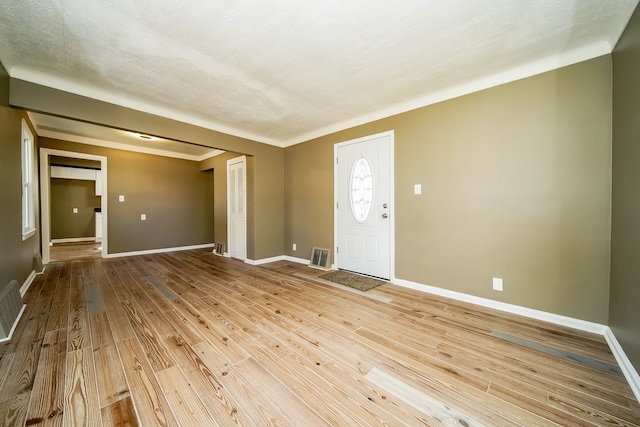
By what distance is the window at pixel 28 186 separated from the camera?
3.18 metres

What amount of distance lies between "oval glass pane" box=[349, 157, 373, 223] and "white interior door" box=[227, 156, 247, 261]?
231 centimetres

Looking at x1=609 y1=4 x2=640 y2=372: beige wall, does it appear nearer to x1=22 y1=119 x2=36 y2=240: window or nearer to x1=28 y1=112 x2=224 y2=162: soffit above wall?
x1=28 y1=112 x2=224 y2=162: soffit above wall

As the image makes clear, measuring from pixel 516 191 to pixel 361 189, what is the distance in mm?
1894

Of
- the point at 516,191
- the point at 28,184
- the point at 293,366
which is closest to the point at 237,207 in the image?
the point at 28,184

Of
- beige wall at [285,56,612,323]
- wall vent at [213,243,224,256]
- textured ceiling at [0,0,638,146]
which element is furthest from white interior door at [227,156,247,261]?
beige wall at [285,56,612,323]

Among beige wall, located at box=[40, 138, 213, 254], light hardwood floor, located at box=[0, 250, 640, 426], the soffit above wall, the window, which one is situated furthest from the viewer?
beige wall, located at box=[40, 138, 213, 254]

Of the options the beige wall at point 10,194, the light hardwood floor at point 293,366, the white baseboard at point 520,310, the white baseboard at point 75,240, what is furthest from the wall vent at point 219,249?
the white baseboard at point 75,240

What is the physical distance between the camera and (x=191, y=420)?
118 cm

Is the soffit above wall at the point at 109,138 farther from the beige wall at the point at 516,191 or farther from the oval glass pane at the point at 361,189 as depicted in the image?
the beige wall at the point at 516,191

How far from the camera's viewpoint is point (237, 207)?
201 inches

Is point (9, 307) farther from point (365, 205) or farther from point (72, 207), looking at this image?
point (72, 207)

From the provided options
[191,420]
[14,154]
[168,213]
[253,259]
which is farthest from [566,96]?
[168,213]

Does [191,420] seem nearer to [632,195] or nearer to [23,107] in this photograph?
[632,195]

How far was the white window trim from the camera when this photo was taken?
318 cm
